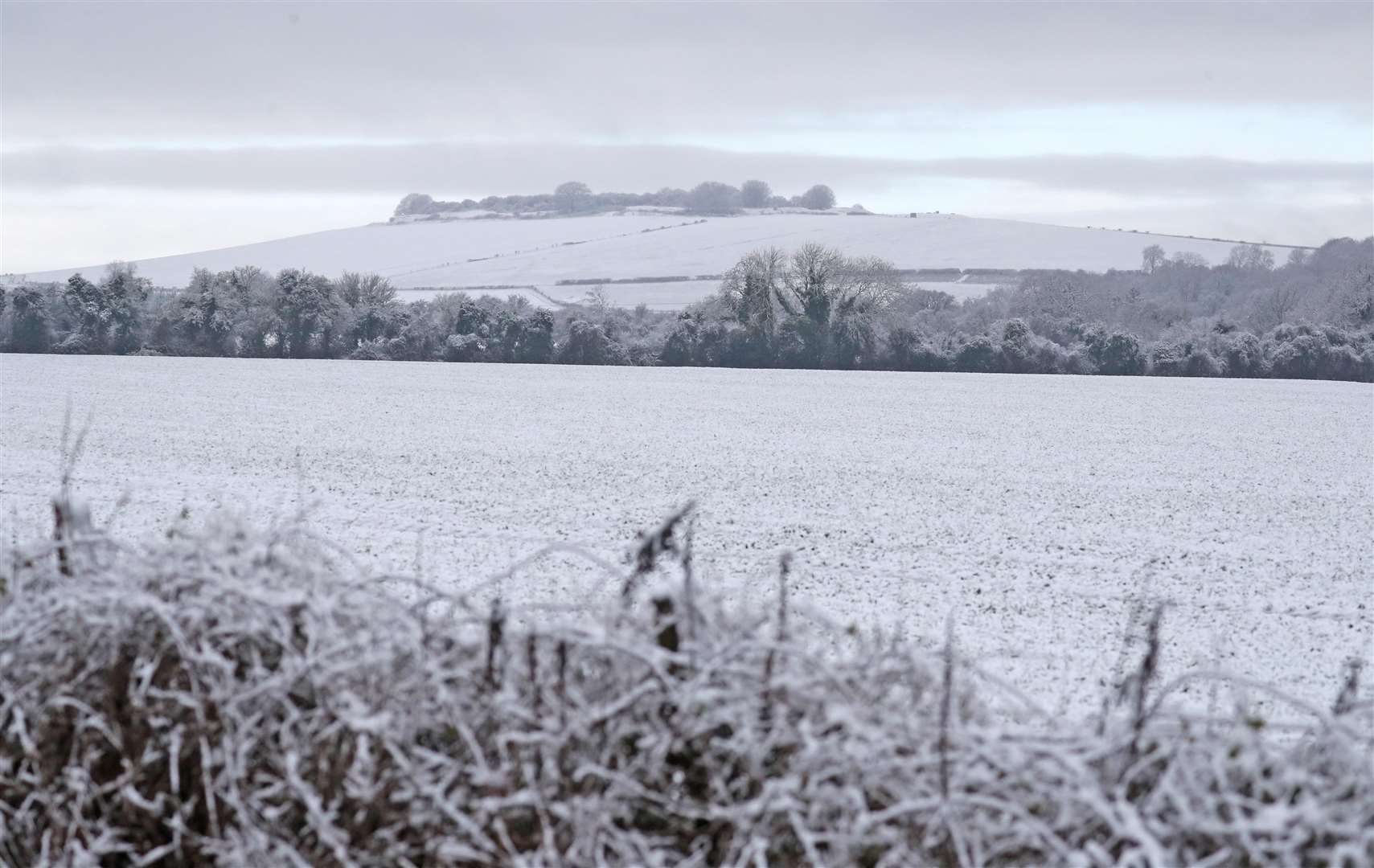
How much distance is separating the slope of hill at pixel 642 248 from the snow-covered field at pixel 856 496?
5471 cm

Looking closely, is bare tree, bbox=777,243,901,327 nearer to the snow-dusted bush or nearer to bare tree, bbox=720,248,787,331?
bare tree, bbox=720,248,787,331

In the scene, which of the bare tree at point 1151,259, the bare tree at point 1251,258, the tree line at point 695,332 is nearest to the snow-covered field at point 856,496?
the tree line at point 695,332

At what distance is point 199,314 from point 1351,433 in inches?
1913

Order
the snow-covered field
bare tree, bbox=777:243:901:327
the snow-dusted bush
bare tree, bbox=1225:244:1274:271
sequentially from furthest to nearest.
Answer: bare tree, bbox=1225:244:1274:271
bare tree, bbox=777:243:901:327
the snow-covered field
the snow-dusted bush

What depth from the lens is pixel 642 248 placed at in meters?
103

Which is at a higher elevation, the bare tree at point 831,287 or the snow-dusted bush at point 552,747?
the bare tree at point 831,287

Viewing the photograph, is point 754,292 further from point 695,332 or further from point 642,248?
point 642,248

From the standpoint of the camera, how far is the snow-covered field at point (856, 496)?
9656 mm

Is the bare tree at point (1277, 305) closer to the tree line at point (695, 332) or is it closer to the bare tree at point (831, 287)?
the tree line at point (695, 332)

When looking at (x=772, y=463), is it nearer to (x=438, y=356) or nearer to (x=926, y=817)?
(x=926, y=817)

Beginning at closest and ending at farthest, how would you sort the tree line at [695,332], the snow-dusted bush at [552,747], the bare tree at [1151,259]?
the snow-dusted bush at [552,747]
the tree line at [695,332]
the bare tree at [1151,259]

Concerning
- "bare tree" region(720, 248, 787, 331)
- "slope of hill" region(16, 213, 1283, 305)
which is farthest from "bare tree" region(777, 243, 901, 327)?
"slope of hill" region(16, 213, 1283, 305)

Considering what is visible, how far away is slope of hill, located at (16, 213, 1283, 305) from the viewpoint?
95.6 meters

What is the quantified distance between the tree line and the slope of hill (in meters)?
20.2
